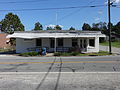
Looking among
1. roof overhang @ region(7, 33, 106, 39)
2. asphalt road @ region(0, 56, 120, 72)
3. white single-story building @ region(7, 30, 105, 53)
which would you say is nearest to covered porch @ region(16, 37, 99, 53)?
white single-story building @ region(7, 30, 105, 53)

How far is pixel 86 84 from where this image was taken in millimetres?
6871

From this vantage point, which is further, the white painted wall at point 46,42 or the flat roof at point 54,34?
the white painted wall at point 46,42

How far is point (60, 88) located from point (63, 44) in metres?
22.0

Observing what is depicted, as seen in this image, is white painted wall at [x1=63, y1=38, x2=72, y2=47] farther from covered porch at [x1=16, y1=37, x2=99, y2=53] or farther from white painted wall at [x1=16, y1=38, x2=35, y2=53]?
white painted wall at [x1=16, y1=38, x2=35, y2=53]

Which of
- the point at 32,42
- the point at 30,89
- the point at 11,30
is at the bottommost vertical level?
the point at 30,89

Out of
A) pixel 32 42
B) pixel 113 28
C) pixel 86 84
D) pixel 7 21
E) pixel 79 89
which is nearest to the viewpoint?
pixel 79 89

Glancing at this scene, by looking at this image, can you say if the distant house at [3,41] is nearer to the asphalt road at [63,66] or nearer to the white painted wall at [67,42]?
the white painted wall at [67,42]

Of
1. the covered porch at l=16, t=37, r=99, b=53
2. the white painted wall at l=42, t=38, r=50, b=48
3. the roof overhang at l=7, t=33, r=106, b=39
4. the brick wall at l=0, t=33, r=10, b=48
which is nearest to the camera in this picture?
the roof overhang at l=7, t=33, r=106, b=39

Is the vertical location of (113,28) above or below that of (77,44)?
above

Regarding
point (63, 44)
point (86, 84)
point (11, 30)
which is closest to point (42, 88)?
point (86, 84)

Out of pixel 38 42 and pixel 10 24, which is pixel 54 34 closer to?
pixel 38 42

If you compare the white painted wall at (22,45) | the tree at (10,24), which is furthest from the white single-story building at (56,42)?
the tree at (10,24)

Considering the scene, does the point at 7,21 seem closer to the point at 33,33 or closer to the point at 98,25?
the point at 33,33

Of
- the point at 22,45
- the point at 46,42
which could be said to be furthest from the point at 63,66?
the point at 22,45
